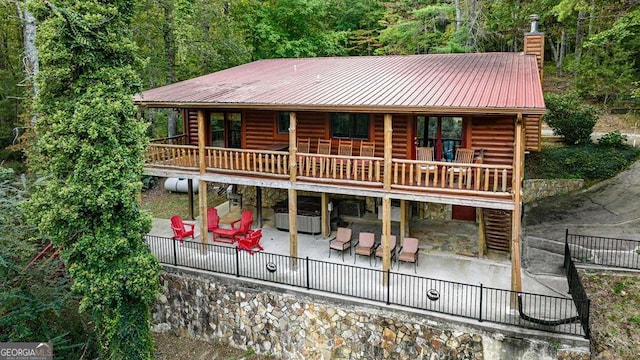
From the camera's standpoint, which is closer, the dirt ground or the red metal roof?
the red metal roof

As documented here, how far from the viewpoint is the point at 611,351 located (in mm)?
11367

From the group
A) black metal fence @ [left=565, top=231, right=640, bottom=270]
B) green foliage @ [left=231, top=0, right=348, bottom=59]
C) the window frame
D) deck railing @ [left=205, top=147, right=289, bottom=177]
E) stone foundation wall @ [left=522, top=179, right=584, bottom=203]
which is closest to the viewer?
black metal fence @ [left=565, top=231, right=640, bottom=270]

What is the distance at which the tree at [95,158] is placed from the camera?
10664mm

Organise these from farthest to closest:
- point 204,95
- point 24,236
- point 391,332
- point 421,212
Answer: point 421,212, point 204,95, point 24,236, point 391,332

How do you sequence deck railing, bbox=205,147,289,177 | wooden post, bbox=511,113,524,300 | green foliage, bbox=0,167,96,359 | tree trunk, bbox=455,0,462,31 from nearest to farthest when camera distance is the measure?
green foliage, bbox=0,167,96,359 → wooden post, bbox=511,113,524,300 → deck railing, bbox=205,147,289,177 → tree trunk, bbox=455,0,462,31

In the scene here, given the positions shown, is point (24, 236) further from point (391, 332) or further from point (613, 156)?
point (613, 156)

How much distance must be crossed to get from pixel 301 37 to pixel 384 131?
19851 millimetres

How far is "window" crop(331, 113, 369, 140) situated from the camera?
56.0 ft

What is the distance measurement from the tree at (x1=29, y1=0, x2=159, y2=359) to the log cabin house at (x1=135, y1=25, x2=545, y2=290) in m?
4.10

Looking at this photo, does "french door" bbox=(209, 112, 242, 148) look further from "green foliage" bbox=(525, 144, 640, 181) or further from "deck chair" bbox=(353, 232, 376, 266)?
"green foliage" bbox=(525, 144, 640, 181)

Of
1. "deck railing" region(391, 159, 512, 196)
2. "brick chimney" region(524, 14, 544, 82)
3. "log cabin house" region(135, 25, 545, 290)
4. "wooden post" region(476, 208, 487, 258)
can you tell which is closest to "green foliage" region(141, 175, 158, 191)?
"log cabin house" region(135, 25, 545, 290)

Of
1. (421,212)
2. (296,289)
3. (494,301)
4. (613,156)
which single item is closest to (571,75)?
(613,156)

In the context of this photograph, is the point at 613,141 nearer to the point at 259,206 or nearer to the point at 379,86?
the point at 379,86

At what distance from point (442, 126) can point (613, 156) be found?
10.6m
